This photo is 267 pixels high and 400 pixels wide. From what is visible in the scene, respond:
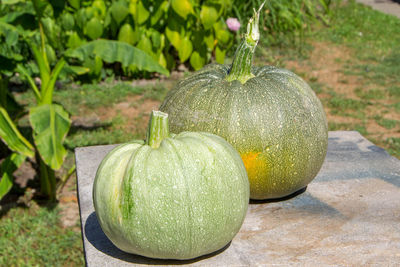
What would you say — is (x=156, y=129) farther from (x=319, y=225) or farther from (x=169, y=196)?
(x=319, y=225)

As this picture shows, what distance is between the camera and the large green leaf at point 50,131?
129 inches

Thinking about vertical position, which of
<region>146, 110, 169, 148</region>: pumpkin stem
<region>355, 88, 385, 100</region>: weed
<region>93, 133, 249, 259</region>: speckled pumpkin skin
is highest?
<region>146, 110, 169, 148</region>: pumpkin stem

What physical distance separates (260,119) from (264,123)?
0.09 ft

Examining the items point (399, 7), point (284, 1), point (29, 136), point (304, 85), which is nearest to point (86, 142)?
point (29, 136)

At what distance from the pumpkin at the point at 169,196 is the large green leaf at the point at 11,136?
74.5 inches

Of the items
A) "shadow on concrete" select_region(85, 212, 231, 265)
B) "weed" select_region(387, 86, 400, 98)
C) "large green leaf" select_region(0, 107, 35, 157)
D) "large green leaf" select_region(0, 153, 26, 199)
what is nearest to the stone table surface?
"shadow on concrete" select_region(85, 212, 231, 265)

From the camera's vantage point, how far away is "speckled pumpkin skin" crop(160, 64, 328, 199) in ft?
7.43

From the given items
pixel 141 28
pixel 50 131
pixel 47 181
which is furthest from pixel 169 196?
pixel 141 28

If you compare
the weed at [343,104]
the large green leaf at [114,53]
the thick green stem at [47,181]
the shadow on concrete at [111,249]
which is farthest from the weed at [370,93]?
the shadow on concrete at [111,249]

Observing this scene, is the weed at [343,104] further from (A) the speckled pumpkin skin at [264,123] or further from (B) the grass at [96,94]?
(A) the speckled pumpkin skin at [264,123]

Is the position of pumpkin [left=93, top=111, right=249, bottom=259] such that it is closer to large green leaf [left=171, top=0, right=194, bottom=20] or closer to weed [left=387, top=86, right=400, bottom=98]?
large green leaf [left=171, top=0, right=194, bottom=20]

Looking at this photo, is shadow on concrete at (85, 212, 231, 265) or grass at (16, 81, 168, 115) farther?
grass at (16, 81, 168, 115)

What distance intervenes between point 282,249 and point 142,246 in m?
0.63

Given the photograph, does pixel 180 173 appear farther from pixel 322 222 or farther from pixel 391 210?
pixel 391 210
